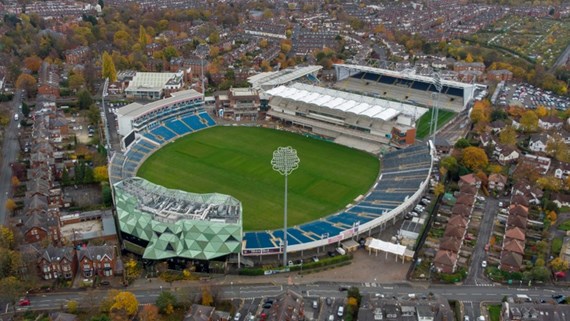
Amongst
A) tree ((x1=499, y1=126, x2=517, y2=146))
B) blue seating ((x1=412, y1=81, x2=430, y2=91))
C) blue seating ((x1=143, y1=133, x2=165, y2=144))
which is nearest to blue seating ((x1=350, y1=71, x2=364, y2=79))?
blue seating ((x1=412, y1=81, x2=430, y2=91))

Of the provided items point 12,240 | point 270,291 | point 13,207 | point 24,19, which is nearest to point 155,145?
point 13,207

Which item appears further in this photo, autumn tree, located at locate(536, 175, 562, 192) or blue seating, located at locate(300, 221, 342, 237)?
autumn tree, located at locate(536, 175, 562, 192)

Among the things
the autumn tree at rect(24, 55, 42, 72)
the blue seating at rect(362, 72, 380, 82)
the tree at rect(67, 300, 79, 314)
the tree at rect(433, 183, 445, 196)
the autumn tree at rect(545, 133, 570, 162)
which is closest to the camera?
the tree at rect(67, 300, 79, 314)

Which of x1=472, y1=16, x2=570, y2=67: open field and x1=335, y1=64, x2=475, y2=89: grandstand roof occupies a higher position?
x1=335, y1=64, x2=475, y2=89: grandstand roof

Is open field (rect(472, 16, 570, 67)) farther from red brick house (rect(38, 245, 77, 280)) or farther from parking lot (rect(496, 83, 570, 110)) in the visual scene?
red brick house (rect(38, 245, 77, 280))

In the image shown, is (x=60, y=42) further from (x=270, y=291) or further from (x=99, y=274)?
(x=270, y=291)

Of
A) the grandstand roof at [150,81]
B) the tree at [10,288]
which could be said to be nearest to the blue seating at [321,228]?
the tree at [10,288]

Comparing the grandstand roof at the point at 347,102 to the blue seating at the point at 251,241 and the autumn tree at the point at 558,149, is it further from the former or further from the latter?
the blue seating at the point at 251,241
